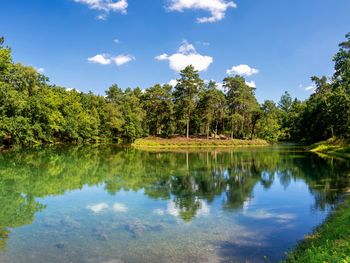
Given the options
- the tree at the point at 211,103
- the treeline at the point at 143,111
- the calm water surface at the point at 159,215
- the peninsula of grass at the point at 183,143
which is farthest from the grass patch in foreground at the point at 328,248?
the tree at the point at 211,103

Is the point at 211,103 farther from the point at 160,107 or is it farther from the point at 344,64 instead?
the point at 344,64

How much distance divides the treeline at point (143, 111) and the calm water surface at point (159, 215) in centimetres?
3165

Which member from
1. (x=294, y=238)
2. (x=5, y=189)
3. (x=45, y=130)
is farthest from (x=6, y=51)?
(x=294, y=238)

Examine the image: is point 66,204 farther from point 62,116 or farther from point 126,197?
point 62,116

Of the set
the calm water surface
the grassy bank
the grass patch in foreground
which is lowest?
the calm water surface

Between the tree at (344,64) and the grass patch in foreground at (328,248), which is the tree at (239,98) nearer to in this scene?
the tree at (344,64)

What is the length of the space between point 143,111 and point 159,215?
3006 inches

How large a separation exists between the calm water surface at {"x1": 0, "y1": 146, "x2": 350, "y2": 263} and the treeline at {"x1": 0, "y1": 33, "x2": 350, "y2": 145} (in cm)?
3165

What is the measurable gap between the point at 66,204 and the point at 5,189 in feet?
20.6

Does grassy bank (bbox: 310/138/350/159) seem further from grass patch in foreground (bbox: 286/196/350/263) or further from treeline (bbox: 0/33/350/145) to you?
grass patch in foreground (bbox: 286/196/350/263)

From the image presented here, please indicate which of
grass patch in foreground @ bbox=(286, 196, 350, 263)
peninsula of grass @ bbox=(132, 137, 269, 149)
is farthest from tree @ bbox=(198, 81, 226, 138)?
grass patch in foreground @ bbox=(286, 196, 350, 263)

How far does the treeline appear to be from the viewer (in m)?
59.8

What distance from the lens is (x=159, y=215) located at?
14.7 m

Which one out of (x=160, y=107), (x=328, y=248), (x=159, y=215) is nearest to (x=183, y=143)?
(x=160, y=107)
